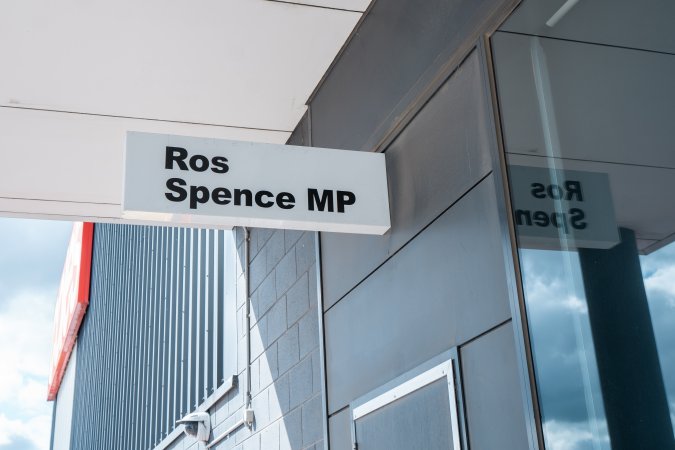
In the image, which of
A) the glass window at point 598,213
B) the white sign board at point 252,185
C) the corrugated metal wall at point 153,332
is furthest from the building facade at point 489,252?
the corrugated metal wall at point 153,332

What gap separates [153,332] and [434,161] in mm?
6010

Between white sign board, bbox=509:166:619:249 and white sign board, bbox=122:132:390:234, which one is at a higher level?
white sign board, bbox=122:132:390:234

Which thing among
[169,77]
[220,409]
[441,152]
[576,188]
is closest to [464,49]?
[441,152]

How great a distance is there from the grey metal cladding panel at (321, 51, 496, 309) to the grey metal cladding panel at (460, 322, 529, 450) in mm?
480

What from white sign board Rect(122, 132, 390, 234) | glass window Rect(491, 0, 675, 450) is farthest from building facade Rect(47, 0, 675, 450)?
white sign board Rect(122, 132, 390, 234)

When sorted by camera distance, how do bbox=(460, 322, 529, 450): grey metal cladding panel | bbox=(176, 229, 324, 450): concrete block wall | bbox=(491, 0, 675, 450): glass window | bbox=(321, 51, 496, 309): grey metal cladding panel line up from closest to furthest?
bbox=(491, 0, 675, 450): glass window, bbox=(460, 322, 529, 450): grey metal cladding panel, bbox=(321, 51, 496, 309): grey metal cladding panel, bbox=(176, 229, 324, 450): concrete block wall

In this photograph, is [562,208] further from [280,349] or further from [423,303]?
[280,349]

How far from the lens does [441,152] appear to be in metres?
2.79

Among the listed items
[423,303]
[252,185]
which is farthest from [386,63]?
[423,303]

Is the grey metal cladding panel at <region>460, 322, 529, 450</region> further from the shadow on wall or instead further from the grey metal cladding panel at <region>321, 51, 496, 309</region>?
the shadow on wall

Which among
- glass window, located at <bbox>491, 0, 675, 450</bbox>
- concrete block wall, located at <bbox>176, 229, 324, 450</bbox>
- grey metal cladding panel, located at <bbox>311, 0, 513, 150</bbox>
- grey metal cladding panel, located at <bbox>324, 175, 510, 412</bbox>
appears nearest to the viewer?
glass window, located at <bbox>491, 0, 675, 450</bbox>

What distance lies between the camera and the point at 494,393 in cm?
232

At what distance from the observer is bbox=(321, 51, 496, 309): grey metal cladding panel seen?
2.55m

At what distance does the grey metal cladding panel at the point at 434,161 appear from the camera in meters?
2.55
